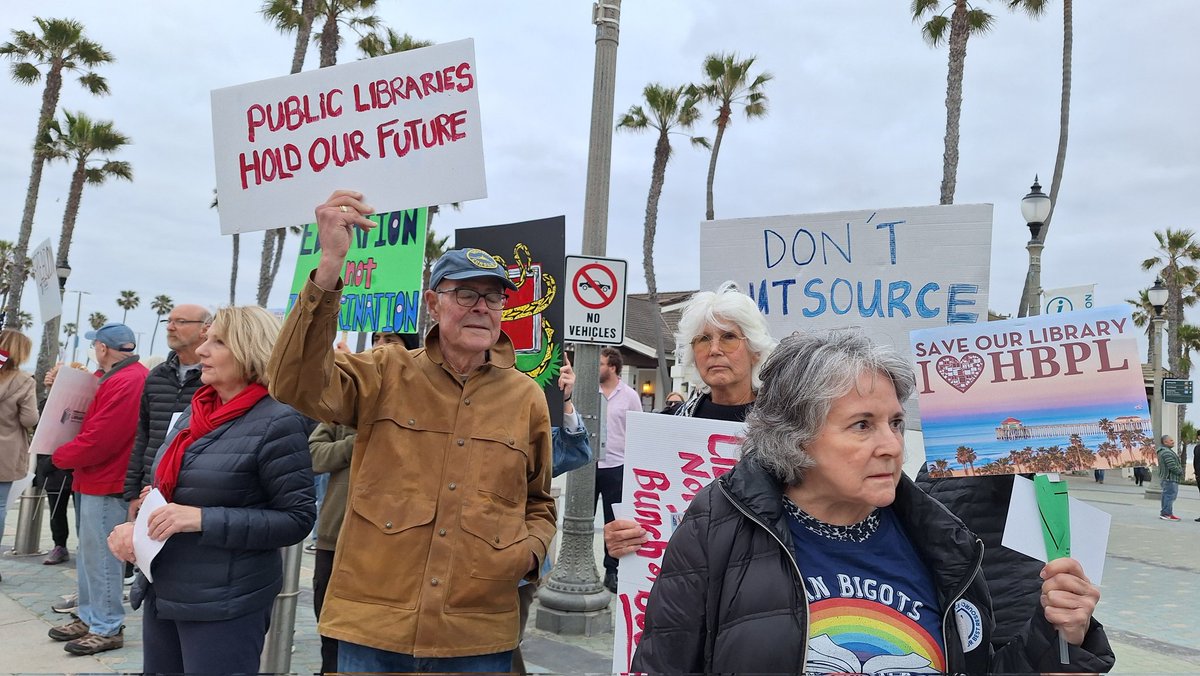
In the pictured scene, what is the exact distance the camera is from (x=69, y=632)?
16.8ft

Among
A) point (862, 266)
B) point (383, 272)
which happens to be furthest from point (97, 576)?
point (862, 266)

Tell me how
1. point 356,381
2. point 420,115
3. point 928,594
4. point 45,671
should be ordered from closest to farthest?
point 928,594
point 356,381
point 420,115
point 45,671

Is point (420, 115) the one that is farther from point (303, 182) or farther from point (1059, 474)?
point (1059, 474)

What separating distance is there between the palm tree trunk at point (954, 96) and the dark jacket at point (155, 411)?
17.6 meters

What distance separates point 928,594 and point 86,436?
5285 mm

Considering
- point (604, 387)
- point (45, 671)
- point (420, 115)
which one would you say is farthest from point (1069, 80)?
point (45, 671)

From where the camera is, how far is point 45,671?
4.66 meters

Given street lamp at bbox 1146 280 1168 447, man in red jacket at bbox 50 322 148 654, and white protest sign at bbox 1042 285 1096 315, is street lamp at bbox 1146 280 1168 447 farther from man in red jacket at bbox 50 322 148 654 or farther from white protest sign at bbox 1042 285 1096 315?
man in red jacket at bbox 50 322 148 654

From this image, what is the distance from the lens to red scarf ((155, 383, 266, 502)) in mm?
2855

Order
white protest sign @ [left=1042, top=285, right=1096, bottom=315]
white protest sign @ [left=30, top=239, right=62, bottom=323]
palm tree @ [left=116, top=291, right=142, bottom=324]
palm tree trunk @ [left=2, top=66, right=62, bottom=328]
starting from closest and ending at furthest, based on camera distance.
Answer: white protest sign @ [left=30, top=239, right=62, bottom=323], white protest sign @ [left=1042, top=285, right=1096, bottom=315], palm tree trunk @ [left=2, top=66, right=62, bottom=328], palm tree @ [left=116, top=291, right=142, bottom=324]

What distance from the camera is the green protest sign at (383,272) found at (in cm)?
415

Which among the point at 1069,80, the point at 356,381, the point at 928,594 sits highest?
the point at 1069,80

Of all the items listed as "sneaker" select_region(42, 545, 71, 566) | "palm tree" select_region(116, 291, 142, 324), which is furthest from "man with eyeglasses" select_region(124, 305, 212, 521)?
"palm tree" select_region(116, 291, 142, 324)

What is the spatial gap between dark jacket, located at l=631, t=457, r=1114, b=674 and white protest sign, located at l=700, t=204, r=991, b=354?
1.69m
